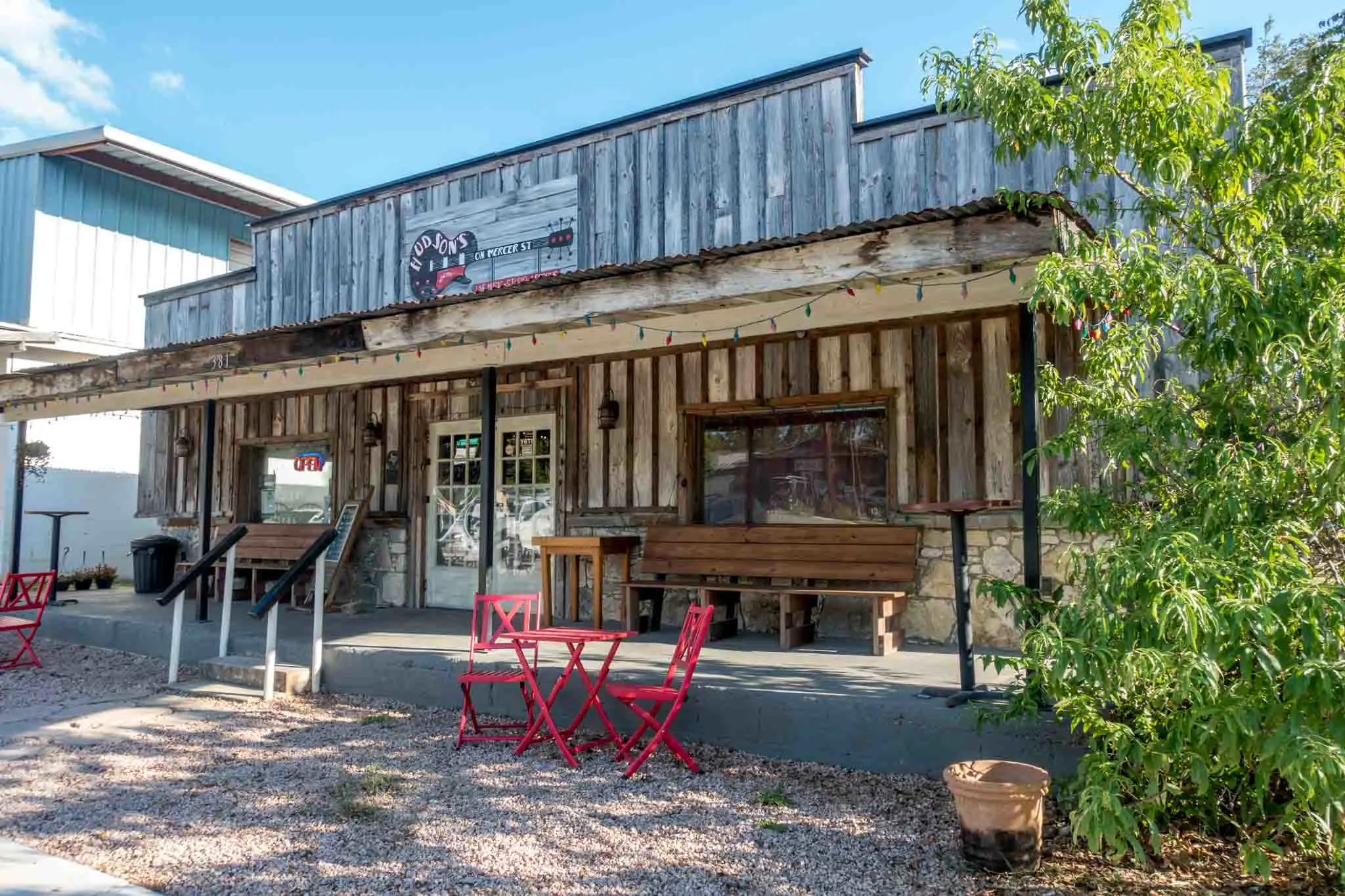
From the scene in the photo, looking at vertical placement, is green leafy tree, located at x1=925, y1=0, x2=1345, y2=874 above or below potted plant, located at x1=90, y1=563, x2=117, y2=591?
above

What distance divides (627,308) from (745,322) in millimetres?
1012

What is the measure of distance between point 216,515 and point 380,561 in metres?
2.72

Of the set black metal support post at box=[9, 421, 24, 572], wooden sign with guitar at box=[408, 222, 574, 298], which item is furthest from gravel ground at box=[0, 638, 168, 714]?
wooden sign with guitar at box=[408, 222, 574, 298]

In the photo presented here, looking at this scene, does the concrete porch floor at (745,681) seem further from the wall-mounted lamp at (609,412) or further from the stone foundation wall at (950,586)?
the wall-mounted lamp at (609,412)

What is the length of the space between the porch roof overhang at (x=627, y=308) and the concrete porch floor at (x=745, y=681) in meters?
2.01

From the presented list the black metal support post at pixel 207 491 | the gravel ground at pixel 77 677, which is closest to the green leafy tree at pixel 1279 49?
the black metal support post at pixel 207 491

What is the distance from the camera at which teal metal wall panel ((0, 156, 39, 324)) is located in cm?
1206

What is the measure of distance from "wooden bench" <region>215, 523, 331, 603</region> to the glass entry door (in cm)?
121

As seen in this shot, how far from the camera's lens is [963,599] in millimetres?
4410

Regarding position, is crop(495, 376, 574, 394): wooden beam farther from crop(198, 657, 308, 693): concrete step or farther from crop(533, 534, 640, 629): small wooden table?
crop(198, 657, 308, 693): concrete step

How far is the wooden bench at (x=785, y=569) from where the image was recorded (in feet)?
20.6

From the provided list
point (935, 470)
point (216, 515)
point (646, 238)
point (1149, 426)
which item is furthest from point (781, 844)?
point (216, 515)

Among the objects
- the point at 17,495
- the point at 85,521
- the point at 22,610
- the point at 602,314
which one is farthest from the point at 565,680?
the point at 85,521

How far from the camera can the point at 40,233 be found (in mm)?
12156
